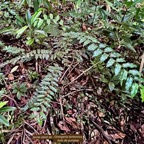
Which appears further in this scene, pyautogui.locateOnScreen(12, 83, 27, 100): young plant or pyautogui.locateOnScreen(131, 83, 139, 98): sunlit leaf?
pyautogui.locateOnScreen(12, 83, 27, 100): young plant

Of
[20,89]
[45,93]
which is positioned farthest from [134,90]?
[20,89]

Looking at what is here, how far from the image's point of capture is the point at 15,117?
5.49ft

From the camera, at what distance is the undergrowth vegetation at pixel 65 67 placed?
5.54ft

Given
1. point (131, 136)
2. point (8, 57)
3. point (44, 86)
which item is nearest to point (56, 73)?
point (44, 86)

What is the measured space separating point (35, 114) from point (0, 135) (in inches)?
9.8

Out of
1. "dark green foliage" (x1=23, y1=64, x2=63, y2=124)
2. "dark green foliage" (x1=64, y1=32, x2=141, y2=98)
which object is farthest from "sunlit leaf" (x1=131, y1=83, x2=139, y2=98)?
"dark green foliage" (x1=23, y1=64, x2=63, y2=124)

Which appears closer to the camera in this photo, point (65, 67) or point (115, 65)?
point (115, 65)

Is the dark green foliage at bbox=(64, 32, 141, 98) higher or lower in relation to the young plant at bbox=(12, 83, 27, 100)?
higher

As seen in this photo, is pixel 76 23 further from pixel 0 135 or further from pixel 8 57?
pixel 0 135

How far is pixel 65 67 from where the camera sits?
6.59 ft

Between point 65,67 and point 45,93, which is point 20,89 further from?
point 65,67

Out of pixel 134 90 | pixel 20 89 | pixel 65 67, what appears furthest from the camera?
pixel 65 67

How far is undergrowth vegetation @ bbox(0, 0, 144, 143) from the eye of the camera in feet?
5.54

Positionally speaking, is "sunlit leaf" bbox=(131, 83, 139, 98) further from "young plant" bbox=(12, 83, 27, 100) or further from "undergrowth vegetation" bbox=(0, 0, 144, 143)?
"young plant" bbox=(12, 83, 27, 100)
